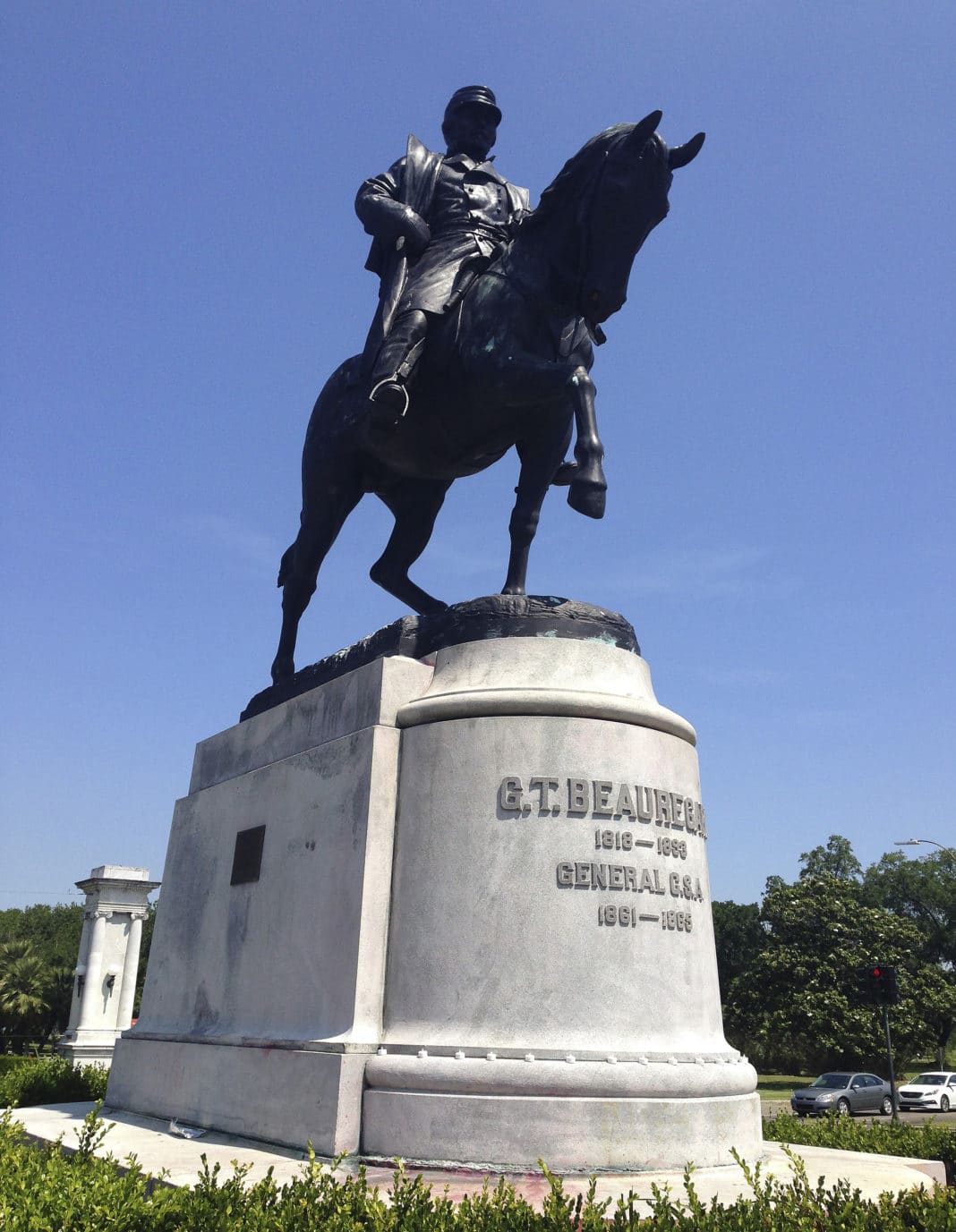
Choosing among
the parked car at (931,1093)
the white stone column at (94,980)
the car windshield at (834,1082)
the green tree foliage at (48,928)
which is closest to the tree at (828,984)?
the parked car at (931,1093)

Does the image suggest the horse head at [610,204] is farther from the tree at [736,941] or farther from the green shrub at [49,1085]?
the tree at [736,941]

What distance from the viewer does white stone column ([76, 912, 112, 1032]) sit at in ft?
104

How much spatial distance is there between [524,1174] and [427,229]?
8.24 meters

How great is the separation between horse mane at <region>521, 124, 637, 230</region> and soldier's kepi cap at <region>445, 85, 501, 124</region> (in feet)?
9.13

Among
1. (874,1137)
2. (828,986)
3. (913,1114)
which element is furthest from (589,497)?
(828,986)

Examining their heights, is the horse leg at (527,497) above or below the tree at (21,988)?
above

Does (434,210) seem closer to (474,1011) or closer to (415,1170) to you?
(474,1011)

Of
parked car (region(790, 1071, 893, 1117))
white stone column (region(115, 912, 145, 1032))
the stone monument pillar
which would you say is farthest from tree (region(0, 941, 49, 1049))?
parked car (region(790, 1071, 893, 1117))

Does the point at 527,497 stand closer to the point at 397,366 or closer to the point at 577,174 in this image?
the point at 397,366

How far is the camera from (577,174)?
8859 millimetres

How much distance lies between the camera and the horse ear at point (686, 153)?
28.1 ft

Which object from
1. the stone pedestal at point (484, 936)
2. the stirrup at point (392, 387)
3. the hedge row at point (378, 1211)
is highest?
the stirrup at point (392, 387)

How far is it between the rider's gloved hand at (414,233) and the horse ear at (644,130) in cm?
248

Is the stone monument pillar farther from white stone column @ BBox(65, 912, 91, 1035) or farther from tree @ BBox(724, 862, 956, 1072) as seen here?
tree @ BBox(724, 862, 956, 1072)
